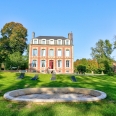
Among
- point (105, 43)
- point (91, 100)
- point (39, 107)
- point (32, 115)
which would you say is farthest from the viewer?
point (105, 43)

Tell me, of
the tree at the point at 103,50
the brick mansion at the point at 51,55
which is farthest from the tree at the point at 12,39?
the tree at the point at 103,50

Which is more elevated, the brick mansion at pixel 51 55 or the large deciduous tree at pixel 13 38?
the large deciduous tree at pixel 13 38

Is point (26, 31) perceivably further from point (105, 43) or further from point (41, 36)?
point (105, 43)

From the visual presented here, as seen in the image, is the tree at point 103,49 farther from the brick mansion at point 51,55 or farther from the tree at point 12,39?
the tree at point 12,39

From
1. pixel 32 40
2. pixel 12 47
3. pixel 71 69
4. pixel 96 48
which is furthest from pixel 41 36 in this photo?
pixel 96 48

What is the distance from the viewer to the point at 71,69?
35406 millimetres

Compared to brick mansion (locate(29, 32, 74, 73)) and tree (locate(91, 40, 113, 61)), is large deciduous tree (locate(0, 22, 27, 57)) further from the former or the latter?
tree (locate(91, 40, 113, 61))

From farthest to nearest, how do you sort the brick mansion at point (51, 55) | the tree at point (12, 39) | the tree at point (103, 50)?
the tree at point (103, 50) < the tree at point (12, 39) < the brick mansion at point (51, 55)

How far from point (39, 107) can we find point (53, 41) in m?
30.9

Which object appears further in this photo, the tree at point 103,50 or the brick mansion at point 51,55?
the tree at point 103,50

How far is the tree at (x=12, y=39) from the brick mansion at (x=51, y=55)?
3651 millimetres

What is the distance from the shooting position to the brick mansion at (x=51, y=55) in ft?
116

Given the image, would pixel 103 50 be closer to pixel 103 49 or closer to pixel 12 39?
pixel 103 49

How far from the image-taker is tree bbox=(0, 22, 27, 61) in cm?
3600
